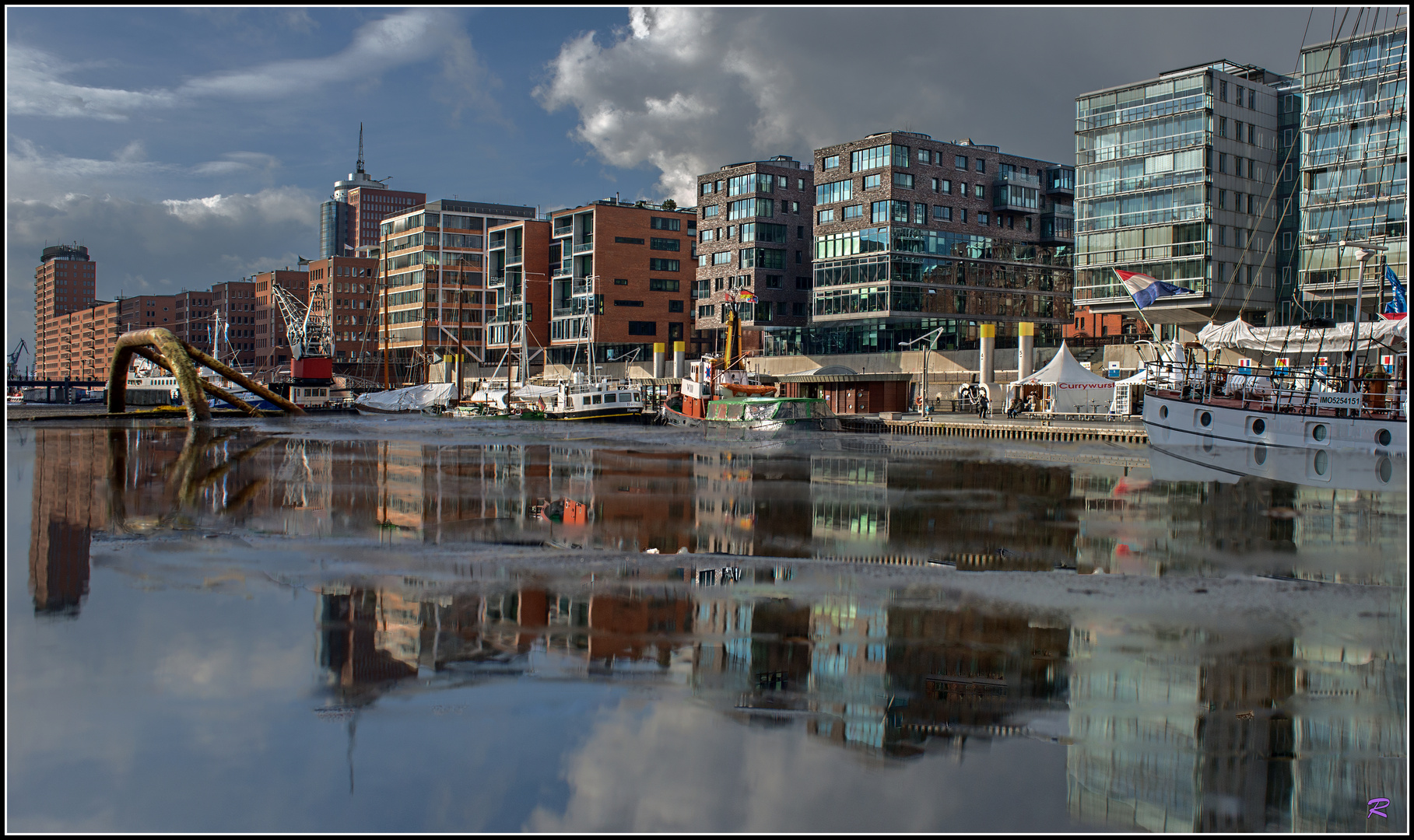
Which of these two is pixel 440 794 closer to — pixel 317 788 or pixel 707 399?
pixel 317 788

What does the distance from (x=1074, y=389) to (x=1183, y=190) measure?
23.8 m

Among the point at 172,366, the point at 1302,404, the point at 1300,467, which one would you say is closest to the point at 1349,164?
the point at 1302,404

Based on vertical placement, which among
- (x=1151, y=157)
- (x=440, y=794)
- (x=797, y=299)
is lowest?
(x=440, y=794)

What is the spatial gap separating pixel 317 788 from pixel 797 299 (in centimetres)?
10774

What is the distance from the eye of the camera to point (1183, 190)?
7738 cm

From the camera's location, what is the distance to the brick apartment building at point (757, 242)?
110625mm

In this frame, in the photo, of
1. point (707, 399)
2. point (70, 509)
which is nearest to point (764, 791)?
point (70, 509)

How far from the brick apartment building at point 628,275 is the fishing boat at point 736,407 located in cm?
4225

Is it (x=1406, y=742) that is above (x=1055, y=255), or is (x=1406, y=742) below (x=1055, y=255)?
below

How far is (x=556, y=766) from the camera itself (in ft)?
29.2

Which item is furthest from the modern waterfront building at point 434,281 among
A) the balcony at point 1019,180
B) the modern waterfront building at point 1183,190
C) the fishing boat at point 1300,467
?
the fishing boat at point 1300,467

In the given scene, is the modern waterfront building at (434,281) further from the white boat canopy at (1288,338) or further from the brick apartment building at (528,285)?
the white boat canopy at (1288,338)

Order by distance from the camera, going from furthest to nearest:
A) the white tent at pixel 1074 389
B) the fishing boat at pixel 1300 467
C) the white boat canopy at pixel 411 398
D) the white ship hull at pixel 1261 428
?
1. the white boat canopy at pixel 411 398
2. the white tent at pixel 1074 389
3. the white ship hull at pixel 1261 428
4. the fishing boat at pixel 1300 467

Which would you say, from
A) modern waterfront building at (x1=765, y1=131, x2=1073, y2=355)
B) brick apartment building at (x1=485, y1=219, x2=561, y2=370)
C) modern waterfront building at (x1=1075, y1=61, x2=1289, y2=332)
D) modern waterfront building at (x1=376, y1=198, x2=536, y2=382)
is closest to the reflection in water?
modern waterfront building at (x1=1075, y1=61, x2=1289, y2=332)
